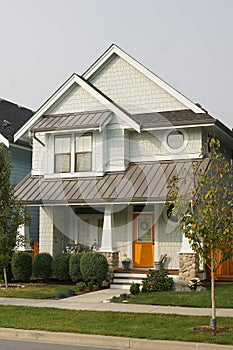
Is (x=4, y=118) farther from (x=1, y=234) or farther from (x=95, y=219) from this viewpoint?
(x=1, y=234)

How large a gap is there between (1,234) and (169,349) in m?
9.14

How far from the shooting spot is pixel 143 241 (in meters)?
22.2

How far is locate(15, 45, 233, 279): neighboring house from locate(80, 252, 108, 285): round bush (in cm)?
75

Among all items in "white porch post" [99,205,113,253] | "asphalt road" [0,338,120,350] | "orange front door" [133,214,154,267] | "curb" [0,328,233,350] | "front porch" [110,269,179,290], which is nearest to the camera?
"curb" [0,328,233,350]

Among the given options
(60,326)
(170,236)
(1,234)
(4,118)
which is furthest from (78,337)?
(4,118)

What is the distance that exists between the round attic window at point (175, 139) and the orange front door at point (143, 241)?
9.59 ft

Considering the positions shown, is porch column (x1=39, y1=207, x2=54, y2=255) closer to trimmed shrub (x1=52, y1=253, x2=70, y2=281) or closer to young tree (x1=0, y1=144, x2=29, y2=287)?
trimmed shrub (x1=52, y1=253, x2=70, y2=281)

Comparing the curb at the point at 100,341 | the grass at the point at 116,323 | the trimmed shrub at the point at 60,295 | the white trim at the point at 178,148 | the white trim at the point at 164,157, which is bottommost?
the curb at the point at 100,341

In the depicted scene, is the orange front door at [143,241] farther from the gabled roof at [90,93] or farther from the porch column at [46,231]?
the gabled roof at [90,93]

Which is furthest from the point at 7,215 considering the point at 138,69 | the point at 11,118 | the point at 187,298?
the point at 11,118

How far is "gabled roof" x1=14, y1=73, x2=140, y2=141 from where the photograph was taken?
2173cm

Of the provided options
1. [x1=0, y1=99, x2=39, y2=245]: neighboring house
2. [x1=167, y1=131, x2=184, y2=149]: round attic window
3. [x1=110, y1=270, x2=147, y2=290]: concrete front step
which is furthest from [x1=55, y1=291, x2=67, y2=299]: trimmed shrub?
[x1=0, y1=99, x2=39, y2=245]: neighboring house

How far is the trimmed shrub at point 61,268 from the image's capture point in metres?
20.9

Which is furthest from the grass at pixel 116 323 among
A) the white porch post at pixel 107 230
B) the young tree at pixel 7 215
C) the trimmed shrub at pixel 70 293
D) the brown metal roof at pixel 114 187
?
the brown metal roof at pixel 114 187
